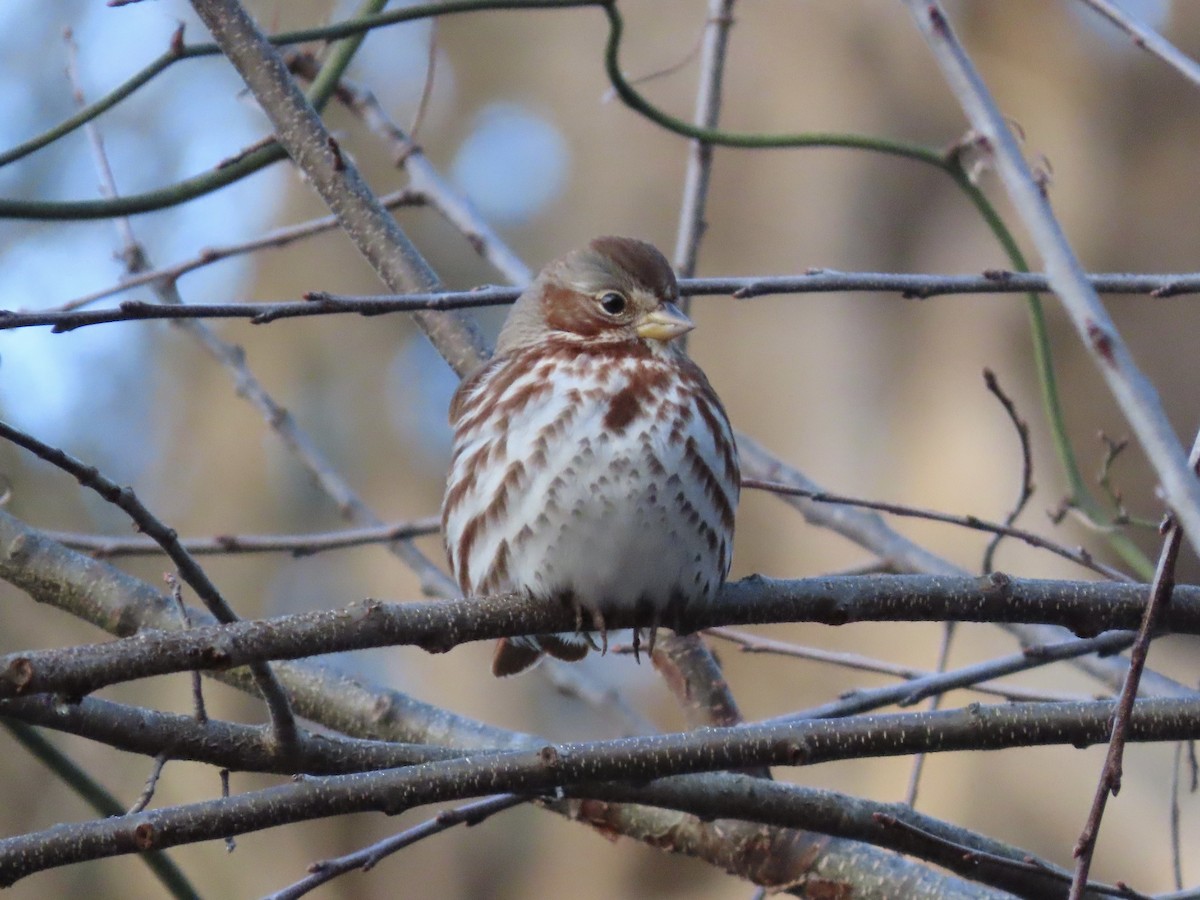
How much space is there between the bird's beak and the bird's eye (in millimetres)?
70

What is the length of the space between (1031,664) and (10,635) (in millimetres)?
7467

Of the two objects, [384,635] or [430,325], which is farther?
[430,325]

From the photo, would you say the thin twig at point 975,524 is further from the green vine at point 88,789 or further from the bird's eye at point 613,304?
the green vine at point 88,789

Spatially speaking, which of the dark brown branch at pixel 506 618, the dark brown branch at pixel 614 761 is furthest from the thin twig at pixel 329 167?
the dark brown branch at pixel 614 761

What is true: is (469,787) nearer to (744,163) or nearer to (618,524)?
(618,524)

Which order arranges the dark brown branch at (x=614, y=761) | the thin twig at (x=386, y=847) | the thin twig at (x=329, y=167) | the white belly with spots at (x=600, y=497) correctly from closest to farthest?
the dark brown branch at (x=614, y=761) < the thin twig at (x=386, y=847) < the white belly with spots at (x=600, y=497) < the thin twig at (x=329, y=167)

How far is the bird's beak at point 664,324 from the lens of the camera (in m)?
3.52

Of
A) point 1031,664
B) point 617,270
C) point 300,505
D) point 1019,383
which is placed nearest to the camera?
point 1031,664

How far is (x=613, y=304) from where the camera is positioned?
12.0 feet

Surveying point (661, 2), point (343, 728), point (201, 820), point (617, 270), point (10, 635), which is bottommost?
point (201, 820)

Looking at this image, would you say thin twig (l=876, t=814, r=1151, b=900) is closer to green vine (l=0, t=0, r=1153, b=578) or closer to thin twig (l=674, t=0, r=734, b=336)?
green vine (l=0, t=0, r=1153, b=578)

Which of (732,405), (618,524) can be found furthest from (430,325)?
(732,405)

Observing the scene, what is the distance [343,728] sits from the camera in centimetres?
339

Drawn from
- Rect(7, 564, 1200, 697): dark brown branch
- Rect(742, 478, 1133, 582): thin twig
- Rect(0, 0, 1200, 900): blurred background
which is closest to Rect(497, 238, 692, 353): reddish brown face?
Rect(742, 478, 1133, 582): thin twig
